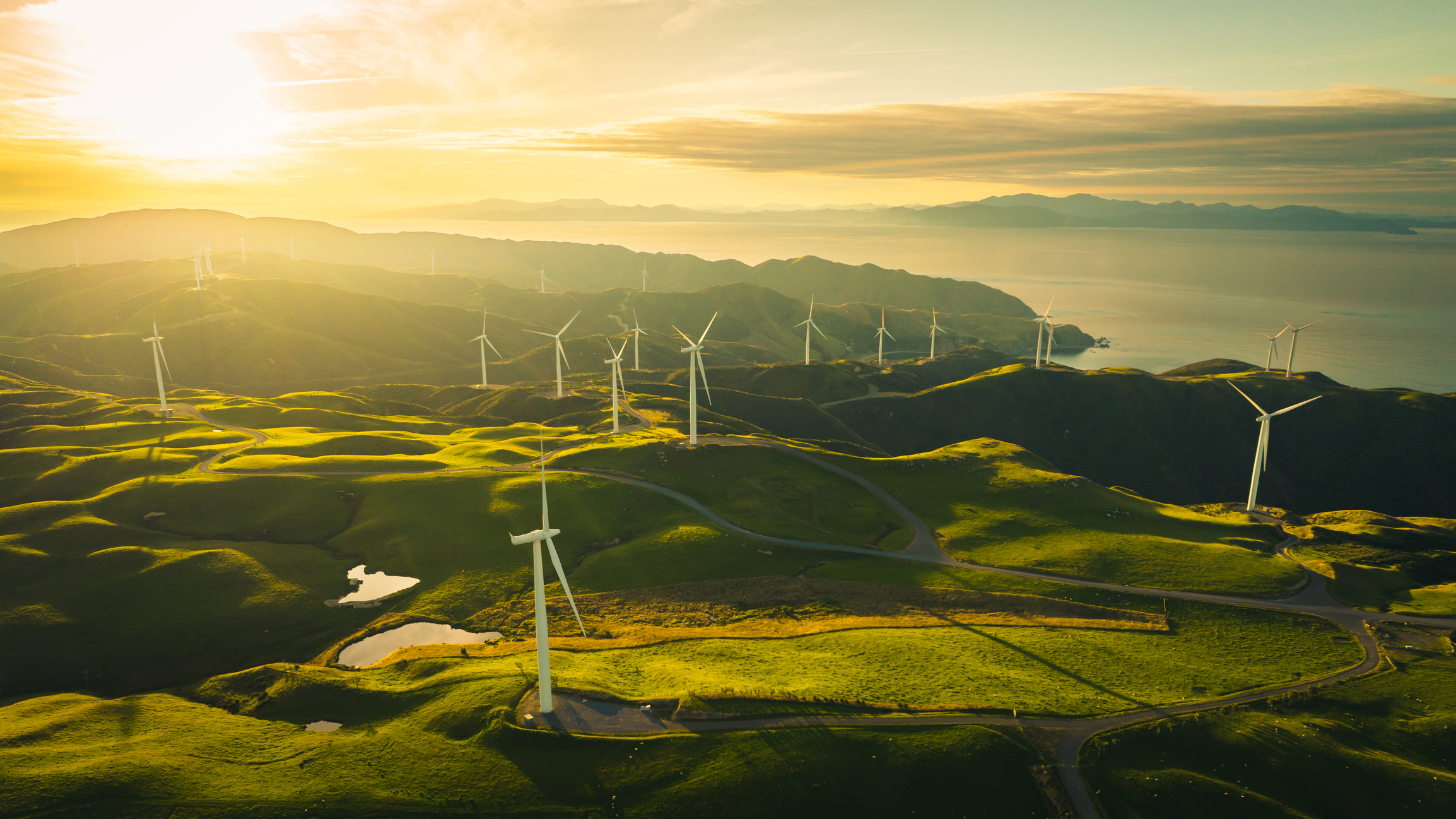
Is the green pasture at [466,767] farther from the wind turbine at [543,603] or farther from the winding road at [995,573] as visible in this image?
the wind turbine at [543,603]

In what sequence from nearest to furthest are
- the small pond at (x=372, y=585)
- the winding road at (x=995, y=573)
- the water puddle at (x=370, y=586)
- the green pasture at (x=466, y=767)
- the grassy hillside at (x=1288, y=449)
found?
the green pasture at (x=466, y=767), the winding road at (x=995, y=573), the water puddle at (x=370, y=586), the small pond at (x=372, y=585), the grassy hillside at (x=1288, y=449)

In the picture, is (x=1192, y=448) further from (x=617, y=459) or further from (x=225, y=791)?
(x=225, y=791)

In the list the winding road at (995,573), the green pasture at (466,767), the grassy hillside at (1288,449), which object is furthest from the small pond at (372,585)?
the grassy hillside at (1288,449)

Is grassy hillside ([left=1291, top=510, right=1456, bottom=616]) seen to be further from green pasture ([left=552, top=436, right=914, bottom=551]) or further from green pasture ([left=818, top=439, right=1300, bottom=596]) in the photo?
green pasture ([left=552, top=436, right=914, bottom=551])

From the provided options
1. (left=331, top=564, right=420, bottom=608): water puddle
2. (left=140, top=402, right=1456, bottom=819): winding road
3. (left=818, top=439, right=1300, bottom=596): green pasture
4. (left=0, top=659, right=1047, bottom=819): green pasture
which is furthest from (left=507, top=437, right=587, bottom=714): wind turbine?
(left=818, top=439, right=1300, bottom=596): green pasture

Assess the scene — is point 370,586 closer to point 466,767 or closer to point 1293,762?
point 466,767

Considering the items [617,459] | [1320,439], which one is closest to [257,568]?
[617,459]

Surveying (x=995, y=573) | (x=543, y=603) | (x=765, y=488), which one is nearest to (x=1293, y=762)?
(x=995, y=573)
